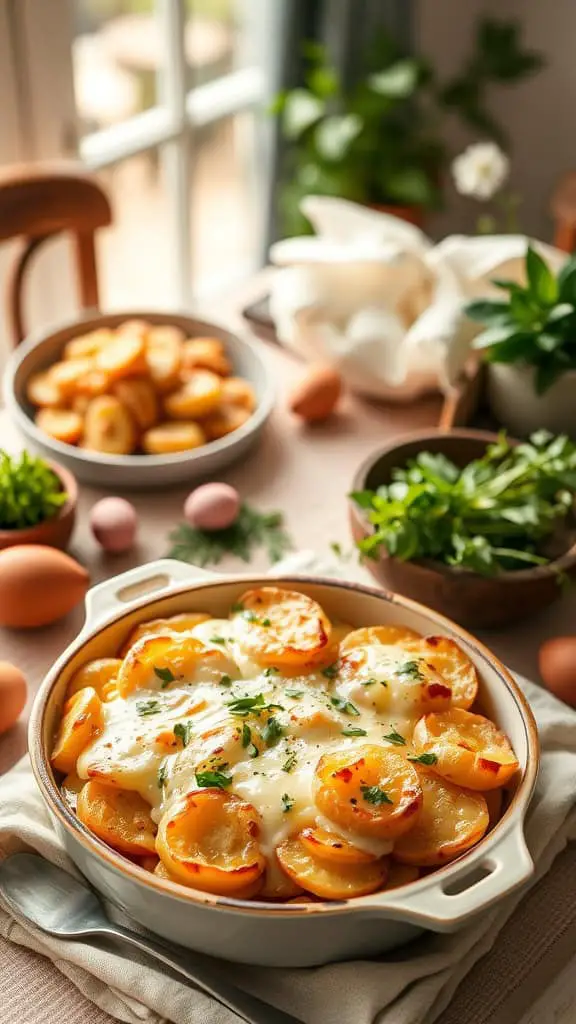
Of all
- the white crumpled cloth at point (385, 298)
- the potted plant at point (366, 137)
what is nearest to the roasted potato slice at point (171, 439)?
the white crumpled cloth at point (385, 298)

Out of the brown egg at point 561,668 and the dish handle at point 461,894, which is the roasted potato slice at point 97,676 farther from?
the brown egg at point 561,668

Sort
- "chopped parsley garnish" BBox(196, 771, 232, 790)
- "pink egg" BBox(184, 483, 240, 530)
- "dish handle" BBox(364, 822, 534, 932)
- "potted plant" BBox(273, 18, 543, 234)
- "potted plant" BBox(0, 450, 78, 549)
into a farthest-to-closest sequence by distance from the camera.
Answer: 1. "potted plant" BBox(273, 18, 543, 234)
2. "pink egg" BBox(184, 483, 240, 530)
3. "potted plant" BBox(0, 450, 78, 549)
4. "chopped parsley garnish" BBox(196, 771, 232, 790)
5. "dish handle" BBox(364, 822, 534, 932)

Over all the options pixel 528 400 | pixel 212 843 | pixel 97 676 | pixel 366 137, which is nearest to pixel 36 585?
pixel 97 676

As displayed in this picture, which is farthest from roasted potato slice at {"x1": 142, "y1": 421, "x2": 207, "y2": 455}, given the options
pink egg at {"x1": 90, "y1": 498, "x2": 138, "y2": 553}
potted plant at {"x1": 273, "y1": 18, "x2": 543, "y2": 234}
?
potted plant at {"x1": 273, "y1": 18, "x2": 543, "y2": 234}

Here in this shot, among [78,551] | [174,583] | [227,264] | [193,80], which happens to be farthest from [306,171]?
[174,583]

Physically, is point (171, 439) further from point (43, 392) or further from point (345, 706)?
point (345, 706)

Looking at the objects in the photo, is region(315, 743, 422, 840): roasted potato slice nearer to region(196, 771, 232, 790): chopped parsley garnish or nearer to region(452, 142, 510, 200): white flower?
region(196, 771, 232, 790): chopped parsley garnish
